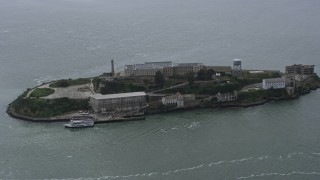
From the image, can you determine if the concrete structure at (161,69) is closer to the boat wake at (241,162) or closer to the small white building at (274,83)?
the small white building at (274,83)

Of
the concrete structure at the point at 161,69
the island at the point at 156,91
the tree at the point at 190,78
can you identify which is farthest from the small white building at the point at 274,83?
the concrete structure at the point at 161,69

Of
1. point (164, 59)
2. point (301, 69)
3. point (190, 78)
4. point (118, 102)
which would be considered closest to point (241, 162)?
point (118, 102)

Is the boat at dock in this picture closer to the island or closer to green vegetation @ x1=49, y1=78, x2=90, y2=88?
the island

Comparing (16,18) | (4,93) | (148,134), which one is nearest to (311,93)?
(148,134)

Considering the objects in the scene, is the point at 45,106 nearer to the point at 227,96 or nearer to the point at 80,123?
the point at 80,123

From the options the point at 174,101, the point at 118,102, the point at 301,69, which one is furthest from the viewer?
the point at 301,69

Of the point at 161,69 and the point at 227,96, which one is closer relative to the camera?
the point at 227,96
